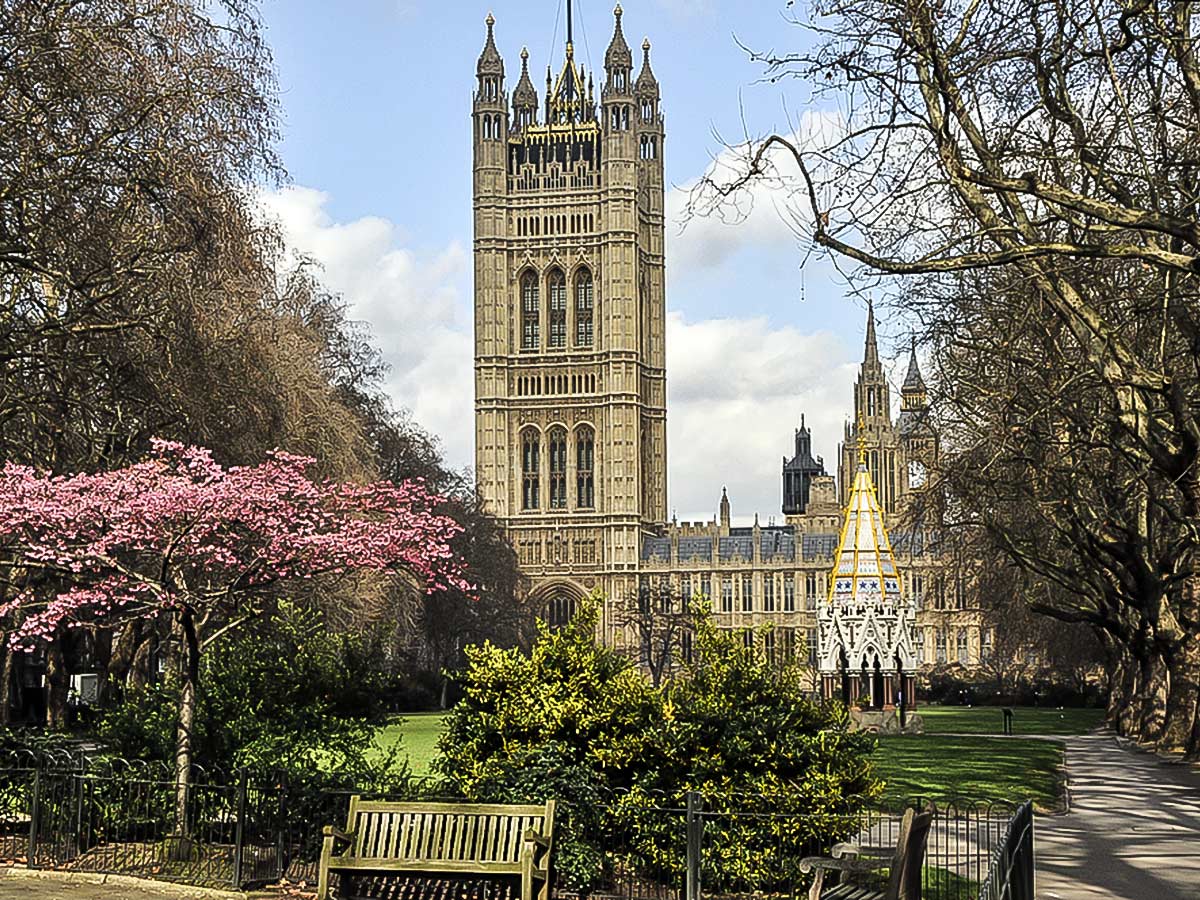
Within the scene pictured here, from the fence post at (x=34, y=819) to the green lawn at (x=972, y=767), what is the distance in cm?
826

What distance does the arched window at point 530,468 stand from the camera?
110 meters

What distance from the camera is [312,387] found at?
28734mm

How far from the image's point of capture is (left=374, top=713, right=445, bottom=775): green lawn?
84.5 feet

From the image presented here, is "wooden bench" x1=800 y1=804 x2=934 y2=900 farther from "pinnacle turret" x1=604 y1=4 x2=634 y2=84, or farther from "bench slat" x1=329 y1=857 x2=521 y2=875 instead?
"pinnacle turret" x1=604 y1=4 x2=634 y2=84

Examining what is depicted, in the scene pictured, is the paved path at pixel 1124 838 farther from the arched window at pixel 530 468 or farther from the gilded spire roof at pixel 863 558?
the arched window at pixel 530 468

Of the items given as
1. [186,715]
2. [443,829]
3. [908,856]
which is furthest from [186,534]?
[908,856]

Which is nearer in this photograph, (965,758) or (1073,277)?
(1073,277)

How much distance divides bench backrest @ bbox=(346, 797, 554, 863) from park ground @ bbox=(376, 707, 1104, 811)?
9.05ft

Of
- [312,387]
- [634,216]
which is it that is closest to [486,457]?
[634,216]

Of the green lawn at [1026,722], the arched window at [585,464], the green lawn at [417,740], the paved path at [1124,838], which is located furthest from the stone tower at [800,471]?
the paved path at [1124,838]

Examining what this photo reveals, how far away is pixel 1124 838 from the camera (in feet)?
54.6

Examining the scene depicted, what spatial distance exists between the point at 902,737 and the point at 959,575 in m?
10.9

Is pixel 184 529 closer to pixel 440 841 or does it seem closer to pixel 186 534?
pixel 186 534

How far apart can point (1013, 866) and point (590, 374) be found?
102800 mm
